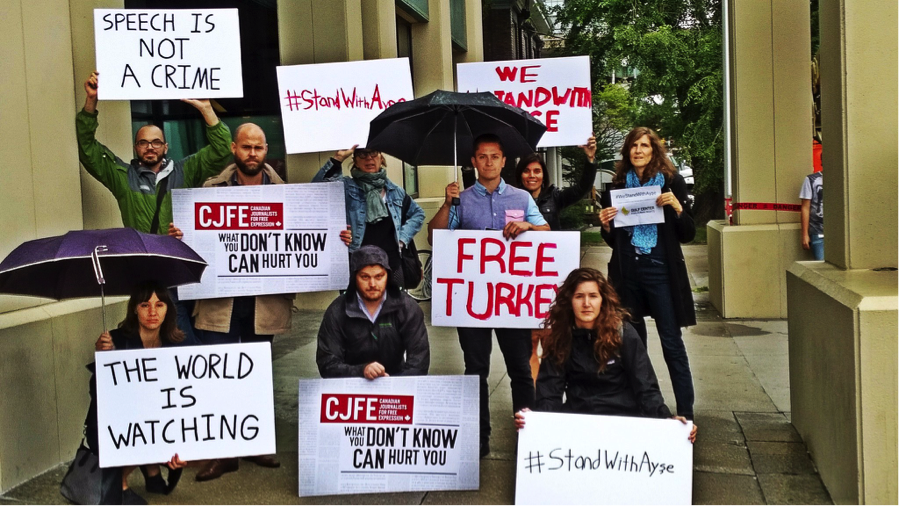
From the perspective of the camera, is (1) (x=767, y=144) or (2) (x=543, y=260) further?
(1) (x=767, y=144)

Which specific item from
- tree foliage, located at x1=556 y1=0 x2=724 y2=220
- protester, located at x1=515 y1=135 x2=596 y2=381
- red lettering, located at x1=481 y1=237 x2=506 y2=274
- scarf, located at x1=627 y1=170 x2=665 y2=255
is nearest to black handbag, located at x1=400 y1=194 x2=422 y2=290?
red lettering, located at x1=481 y1=237 x2=506 y2=274

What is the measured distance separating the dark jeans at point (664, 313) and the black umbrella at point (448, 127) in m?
0.97

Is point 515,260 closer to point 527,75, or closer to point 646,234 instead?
point 646,234

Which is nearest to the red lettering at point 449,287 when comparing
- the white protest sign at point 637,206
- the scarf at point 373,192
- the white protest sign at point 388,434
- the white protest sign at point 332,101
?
the scarf at point 373,192

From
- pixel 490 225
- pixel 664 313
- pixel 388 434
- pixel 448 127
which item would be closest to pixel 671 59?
pixel 448 127

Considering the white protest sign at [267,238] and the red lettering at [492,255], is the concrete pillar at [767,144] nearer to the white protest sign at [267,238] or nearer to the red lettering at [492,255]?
the red lettering at [492,255]

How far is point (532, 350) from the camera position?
5684mm

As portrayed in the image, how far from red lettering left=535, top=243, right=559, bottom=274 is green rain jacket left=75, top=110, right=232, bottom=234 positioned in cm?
190

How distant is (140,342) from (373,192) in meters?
1.66

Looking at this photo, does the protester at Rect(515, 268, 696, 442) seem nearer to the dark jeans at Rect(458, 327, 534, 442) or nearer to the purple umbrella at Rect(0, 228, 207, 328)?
the dark jeans at Rect(458, 327, 534, 442)

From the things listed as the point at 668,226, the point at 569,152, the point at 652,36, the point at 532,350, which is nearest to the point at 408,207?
the point at 532,350

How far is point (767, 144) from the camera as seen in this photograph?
34.0ft

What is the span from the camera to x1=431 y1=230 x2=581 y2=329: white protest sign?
5.41m

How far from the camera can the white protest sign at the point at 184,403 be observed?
15.0 ft
